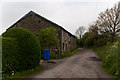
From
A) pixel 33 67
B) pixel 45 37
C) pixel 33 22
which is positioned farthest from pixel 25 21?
pixel 33 67

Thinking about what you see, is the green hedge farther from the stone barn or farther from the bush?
the stone barn

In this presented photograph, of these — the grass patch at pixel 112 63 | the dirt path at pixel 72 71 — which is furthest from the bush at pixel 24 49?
the grass patch at pixel 112 63

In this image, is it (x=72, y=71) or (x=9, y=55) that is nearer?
(x=9, y=55)

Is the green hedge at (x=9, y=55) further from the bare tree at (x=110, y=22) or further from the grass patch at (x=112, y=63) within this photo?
the bare tree at (x=110, y=22)

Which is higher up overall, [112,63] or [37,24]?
[37,24]

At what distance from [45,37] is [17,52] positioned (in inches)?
219

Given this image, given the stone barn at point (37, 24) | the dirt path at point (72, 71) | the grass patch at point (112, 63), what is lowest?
the dirt path at point (72, 71)

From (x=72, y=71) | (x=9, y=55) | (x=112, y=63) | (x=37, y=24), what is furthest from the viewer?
(x=37, y=24)

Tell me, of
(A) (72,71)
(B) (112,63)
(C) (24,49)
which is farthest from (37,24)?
(B) (112,63)

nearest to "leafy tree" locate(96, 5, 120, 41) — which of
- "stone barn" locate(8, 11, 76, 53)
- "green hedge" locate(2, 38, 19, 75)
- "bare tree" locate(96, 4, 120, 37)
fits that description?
"bare tree" locate(96, 4, 120, 37)

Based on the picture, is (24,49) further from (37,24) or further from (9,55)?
(37,24)

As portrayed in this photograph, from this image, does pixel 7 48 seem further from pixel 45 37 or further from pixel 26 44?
pixel 45 37

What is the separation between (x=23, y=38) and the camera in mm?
5680

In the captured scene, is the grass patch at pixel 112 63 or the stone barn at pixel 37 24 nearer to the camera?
the grass patch at pixel 112 63
